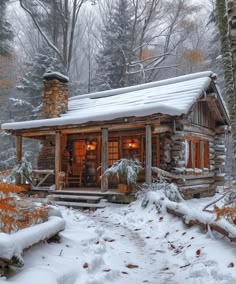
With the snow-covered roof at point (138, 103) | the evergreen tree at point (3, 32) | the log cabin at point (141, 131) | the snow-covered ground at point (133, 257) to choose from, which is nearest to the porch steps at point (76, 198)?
the log cabin at point (141, 131)

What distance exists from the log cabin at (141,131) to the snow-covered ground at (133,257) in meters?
4.49

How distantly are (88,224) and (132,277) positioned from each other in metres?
3.17

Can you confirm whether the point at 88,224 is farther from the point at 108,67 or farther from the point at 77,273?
the point at 108,67

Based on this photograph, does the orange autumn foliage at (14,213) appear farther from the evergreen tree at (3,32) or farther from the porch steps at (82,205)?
the evergreen tree at (3,32)

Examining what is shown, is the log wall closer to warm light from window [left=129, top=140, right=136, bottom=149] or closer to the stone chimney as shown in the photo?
warm light from window [left=129, top=140, right=136, bottom=149]

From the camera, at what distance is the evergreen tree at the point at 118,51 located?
89.5 feet

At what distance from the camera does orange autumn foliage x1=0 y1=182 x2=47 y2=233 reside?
13.6 ft

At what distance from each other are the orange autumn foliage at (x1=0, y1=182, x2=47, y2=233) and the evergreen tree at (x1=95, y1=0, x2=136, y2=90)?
2264 cm

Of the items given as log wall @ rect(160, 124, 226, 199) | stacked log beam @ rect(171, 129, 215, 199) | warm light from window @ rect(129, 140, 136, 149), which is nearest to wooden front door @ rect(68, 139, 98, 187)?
warm light from window @ rect(129, 140, 136, 149)

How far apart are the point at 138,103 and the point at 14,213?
31.5 ft

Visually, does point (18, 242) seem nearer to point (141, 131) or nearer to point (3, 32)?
point (141, 131)

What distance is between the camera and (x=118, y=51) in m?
27.7

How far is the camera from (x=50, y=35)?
26.1 meters

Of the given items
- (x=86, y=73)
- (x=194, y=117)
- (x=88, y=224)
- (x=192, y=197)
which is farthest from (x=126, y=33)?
(x=88, y=224)
